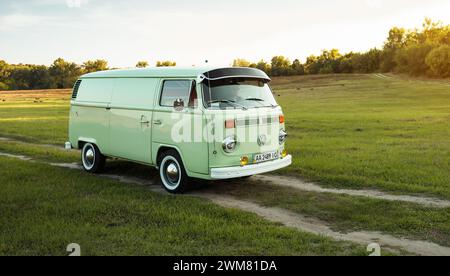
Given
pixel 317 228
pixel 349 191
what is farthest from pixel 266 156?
pixel 317 228

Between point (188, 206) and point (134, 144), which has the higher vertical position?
point (134, 144)

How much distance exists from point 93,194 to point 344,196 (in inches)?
198

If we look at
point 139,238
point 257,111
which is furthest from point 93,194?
point 257,111

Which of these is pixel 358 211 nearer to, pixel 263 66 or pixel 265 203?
pixel 265 203

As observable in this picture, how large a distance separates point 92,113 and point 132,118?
1768 millimetres

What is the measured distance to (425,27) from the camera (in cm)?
9962

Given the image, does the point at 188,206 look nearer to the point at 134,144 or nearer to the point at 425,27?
the point at 134,144

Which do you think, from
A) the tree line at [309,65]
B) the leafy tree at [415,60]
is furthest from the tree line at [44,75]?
the leafy tree at [415,60]

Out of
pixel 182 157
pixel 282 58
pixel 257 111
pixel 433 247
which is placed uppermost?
pixel 282 58

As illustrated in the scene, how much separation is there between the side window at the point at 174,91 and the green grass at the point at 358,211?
2.05m

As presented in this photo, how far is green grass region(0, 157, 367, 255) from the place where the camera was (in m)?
6.46

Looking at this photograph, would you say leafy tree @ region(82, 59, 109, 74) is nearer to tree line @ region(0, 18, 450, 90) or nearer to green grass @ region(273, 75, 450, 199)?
tree line @ region(0, 18, 450, 90)

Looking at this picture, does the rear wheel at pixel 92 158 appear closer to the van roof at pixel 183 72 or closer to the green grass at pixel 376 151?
the van roof at pixel 183 72
